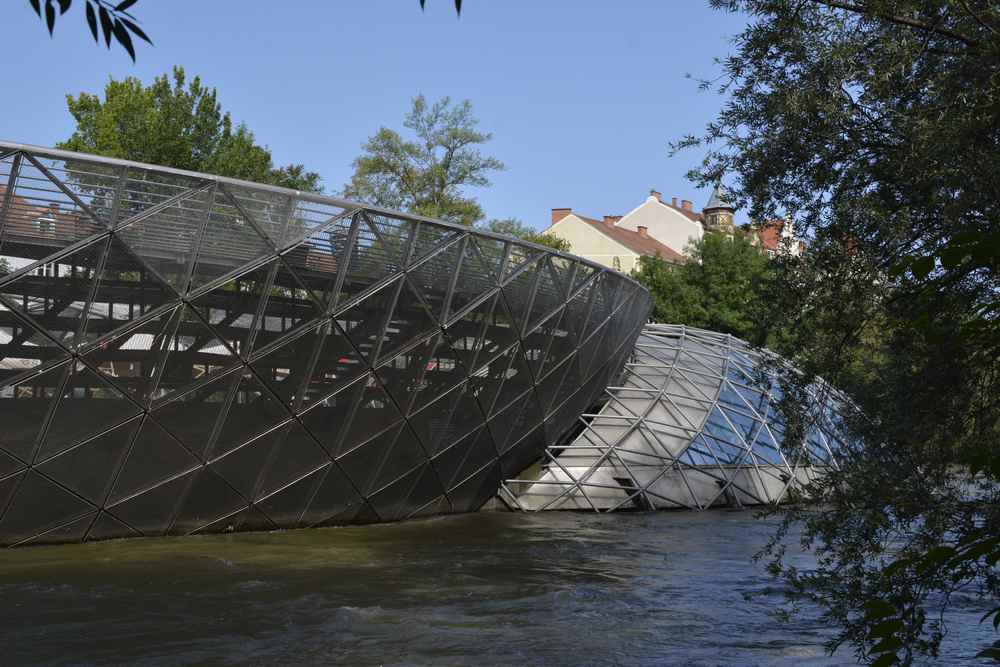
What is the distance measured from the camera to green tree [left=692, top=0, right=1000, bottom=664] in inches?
280

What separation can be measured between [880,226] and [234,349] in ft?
31.6

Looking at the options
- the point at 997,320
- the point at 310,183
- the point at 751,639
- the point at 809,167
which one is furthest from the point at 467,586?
the point at 310,183

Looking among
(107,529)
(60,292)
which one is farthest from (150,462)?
(60,292)

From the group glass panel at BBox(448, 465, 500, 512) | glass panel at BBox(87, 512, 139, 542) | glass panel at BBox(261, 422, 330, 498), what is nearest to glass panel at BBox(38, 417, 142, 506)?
glass panel at BBox(87, 512, 139, 542)

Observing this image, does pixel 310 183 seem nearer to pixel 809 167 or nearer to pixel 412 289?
pixel 412 289

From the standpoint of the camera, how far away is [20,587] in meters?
12.0

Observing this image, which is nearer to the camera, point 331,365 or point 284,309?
point 284,309

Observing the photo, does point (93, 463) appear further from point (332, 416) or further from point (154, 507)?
point (332, 416)

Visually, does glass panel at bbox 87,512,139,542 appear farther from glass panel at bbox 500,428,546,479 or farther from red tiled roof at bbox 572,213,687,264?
red tiled roof at bbox 572,213,687,264

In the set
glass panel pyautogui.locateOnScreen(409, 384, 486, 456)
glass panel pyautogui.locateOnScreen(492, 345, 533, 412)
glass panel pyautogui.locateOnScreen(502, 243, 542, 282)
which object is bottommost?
glass panel pyautogui.locateOnScreen(409, 384, 486, 456)

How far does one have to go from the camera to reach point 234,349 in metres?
14.9

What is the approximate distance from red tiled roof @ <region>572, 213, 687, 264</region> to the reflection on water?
4949 cm

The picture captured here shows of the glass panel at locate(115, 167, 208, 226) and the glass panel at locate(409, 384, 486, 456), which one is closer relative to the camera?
the glass panel at locate(115, 167, 208, 226)

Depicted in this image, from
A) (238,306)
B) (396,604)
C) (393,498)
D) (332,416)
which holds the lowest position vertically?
(396,604)
